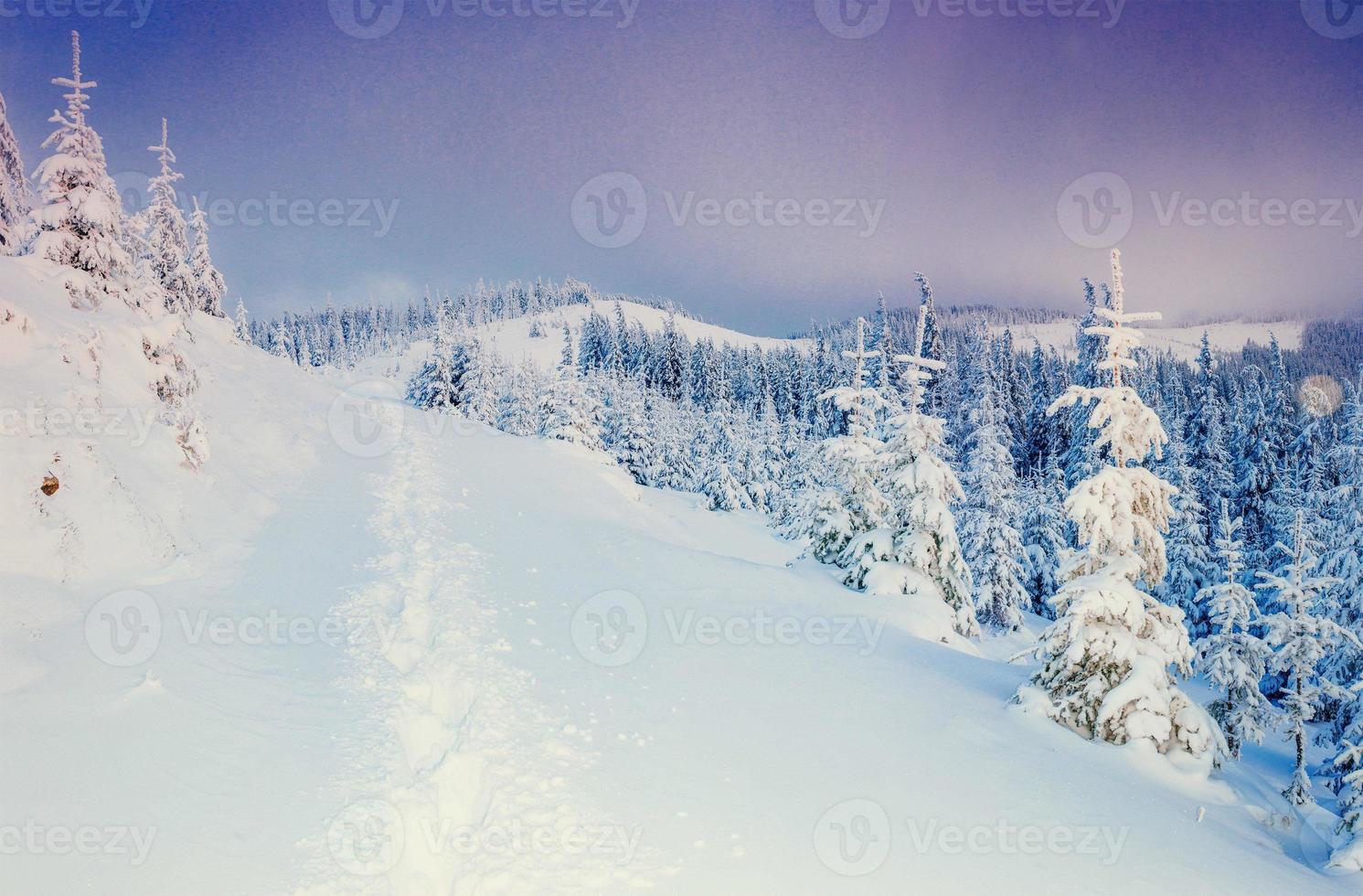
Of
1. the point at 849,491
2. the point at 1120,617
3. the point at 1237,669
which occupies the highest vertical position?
the point at 849,491

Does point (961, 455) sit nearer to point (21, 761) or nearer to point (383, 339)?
point (21, 761)

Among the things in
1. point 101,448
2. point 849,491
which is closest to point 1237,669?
point 849,491

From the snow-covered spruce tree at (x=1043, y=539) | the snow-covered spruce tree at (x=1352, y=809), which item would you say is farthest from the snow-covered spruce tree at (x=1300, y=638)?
the snow-covered spruce tree at (x=1043, y=539)

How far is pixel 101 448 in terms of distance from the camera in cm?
1195

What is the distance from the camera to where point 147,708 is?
727 cm

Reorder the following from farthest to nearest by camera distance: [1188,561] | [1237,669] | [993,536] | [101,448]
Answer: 1. [1188,561]
2. [993,536]
3. [1237,669]
4. [101,448]

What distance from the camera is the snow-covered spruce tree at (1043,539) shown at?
38.3 meters

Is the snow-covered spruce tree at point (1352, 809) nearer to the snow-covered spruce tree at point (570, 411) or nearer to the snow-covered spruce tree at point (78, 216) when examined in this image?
the snow-covered spruce tree at point (78, 216)

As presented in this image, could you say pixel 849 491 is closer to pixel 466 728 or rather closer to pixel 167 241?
pixel 466 728

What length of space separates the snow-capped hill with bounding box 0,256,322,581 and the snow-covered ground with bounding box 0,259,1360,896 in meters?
0.06

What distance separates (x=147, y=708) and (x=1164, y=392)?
98183 millimetres

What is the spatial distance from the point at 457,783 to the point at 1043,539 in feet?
132

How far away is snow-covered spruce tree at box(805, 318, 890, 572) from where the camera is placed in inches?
750

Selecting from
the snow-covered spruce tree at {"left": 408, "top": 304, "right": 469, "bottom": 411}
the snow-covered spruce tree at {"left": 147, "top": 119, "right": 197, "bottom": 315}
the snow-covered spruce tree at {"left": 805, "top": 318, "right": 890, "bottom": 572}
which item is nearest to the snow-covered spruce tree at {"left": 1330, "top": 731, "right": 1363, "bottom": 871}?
the snow-covered spruce tree at {"left": 805, "top": 318, "right": 890, "bottom": 572}
